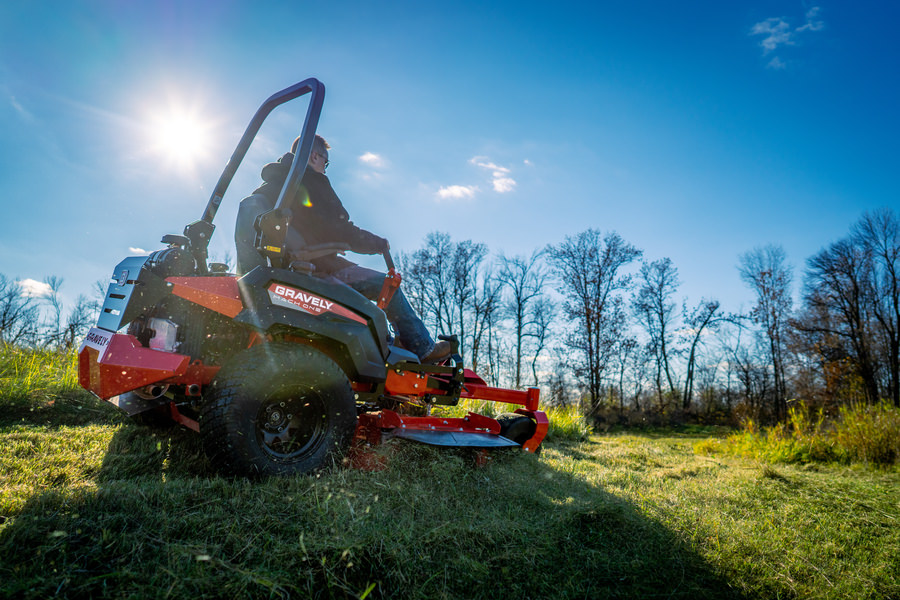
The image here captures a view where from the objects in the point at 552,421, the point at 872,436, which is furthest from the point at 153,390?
the point at 872,436

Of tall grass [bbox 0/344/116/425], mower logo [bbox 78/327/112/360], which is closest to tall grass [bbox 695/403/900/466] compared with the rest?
mower logo [bbox 78/327/112/360]

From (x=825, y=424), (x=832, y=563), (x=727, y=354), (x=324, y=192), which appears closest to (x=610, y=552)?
(x=832, y=563)

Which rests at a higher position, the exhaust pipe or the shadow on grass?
the exhaust pipe

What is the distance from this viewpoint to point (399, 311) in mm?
3793

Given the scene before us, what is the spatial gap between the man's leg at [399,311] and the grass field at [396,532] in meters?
0.83

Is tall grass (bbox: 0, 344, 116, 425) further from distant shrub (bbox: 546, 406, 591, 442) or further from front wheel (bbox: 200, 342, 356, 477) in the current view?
distant shrub (bbox: 546, 406, 591, 442)

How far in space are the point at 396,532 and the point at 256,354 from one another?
48.0 inches

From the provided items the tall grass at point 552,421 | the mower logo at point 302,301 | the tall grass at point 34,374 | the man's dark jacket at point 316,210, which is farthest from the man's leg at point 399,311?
the tall grass at point 552,421

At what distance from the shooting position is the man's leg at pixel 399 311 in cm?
359

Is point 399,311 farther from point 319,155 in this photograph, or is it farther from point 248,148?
point 248,148

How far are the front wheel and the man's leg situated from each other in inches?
41.6

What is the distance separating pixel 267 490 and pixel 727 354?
29926mm

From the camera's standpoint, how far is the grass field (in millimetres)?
1452

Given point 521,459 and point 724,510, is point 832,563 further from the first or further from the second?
point 521,459
